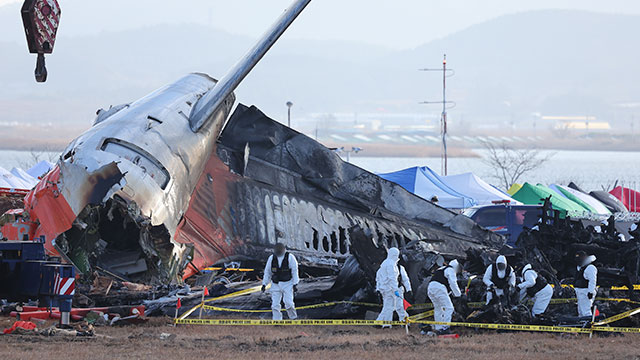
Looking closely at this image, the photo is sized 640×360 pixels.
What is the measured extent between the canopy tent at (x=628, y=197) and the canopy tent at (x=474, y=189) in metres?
8.85

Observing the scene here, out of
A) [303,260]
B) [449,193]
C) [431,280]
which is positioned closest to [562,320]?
[431,280]

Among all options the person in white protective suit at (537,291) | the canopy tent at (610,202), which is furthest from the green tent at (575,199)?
the person in white protective suit at (537,291)

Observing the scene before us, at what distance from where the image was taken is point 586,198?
39.5m

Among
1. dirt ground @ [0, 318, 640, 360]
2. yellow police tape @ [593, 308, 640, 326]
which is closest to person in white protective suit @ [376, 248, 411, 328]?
dirt ground @ [0, 318, 640, 360]

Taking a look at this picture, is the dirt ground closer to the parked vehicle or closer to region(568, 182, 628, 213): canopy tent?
the parked vehicle

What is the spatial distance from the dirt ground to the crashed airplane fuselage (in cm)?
273

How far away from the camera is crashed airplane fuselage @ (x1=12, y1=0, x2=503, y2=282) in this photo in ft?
55.6

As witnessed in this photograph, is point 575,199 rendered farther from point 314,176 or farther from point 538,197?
point 314,176

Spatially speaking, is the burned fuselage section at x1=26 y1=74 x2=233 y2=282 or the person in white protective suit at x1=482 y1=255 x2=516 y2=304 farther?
the burned fuselage section at x1=26 y1=74 x2=233 y2=282

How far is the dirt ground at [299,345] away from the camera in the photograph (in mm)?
12047

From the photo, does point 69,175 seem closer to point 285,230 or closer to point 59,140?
point 285,230

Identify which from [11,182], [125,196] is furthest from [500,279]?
[11,182]

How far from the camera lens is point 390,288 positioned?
50.9 feet

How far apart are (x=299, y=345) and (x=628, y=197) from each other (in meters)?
35.0
